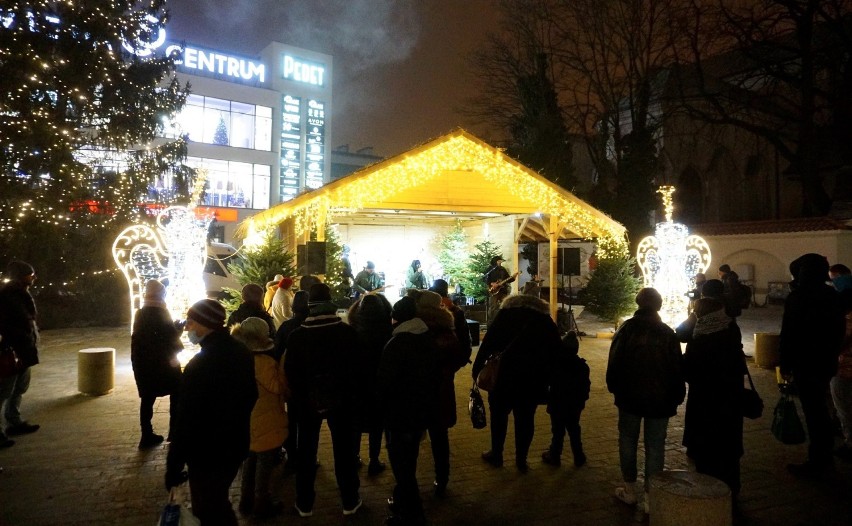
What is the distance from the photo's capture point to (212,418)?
3078mm

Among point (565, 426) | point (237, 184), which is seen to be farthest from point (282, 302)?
point (237, 184)

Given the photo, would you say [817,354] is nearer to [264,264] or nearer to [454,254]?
[264,264]

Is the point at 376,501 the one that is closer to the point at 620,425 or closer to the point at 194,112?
the point at 620,425

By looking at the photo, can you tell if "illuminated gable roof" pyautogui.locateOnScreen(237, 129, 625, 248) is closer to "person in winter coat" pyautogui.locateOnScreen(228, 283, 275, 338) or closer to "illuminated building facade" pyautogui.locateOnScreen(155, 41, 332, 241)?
"person in winter coat" pyautogui.locateOnScreen(228, 283, 275, 338)

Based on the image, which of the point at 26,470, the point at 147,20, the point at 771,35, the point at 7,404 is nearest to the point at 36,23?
the point at 147,20

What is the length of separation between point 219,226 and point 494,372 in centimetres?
2960

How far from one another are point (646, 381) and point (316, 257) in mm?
6849

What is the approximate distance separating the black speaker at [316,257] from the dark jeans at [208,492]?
6866mm

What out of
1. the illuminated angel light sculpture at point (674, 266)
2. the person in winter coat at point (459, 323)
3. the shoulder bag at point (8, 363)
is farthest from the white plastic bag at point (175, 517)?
the illuminated angel light sculpture at point (674, 266)

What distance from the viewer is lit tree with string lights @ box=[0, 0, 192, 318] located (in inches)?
445

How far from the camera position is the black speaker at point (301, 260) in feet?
33.1

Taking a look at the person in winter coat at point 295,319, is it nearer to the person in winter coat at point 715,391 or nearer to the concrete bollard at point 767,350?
the person in winter coat at point 715,391

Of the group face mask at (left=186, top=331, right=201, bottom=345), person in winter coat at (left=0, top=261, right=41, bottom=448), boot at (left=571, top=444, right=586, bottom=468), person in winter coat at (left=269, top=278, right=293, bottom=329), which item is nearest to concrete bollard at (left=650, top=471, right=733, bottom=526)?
boot at (left=571, top=444, right=586, bottom=468)

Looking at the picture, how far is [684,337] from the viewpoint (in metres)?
A: 5.36
